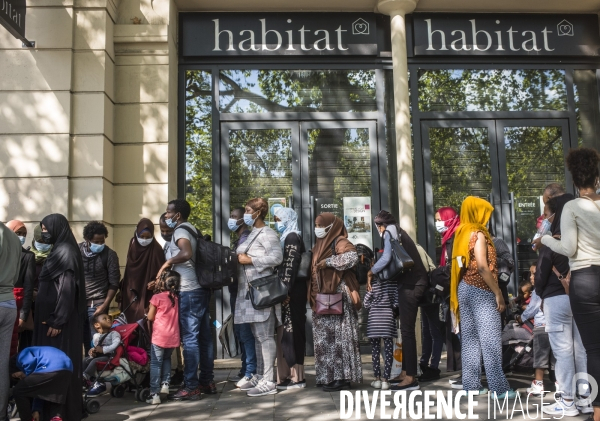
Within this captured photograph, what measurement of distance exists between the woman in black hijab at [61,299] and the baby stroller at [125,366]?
0.88 m

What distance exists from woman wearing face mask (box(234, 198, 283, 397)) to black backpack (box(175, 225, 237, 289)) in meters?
0.18

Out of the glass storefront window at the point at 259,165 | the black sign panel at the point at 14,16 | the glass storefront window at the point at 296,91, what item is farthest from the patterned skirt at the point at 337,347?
the black sign panel at the point at 14,16

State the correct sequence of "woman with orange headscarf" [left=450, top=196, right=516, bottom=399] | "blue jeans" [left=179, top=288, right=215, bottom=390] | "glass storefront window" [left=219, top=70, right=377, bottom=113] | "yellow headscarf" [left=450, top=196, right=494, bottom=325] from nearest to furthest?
"woman with orange headscarf" [left=450, top=196, right=516, bottom=399] < "yellow headscarf" [left=450, top=196, right=494, bottom=325] < "blue jeans" [left=179, top=288, right=215, bottom=390] < "glass storefront window" [left=219, top=70, right=377, bottom=113]

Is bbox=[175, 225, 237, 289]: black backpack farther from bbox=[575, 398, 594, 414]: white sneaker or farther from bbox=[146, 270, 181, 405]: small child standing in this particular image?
bbox=[575, 398, 594, 414]: white sneaker

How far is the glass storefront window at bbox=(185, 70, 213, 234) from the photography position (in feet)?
31.2

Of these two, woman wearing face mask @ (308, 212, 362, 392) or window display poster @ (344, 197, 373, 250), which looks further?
window display poster @ (344, 197, 373, 250)

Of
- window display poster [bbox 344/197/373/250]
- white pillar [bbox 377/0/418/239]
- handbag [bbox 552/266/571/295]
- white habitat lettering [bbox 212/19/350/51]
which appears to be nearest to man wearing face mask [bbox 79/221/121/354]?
window display poster [bbox 344/197/373/250]

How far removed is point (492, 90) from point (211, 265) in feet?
18.4

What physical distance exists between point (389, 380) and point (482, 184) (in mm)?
4015

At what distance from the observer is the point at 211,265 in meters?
6.61

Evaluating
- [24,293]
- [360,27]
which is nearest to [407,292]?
[24,293]

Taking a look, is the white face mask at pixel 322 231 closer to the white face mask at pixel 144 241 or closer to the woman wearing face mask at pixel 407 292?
the woman wearing face mask at pixel 407 292

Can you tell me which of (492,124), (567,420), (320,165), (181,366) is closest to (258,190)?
(320,165)

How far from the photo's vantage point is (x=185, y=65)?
9727 millimetres
